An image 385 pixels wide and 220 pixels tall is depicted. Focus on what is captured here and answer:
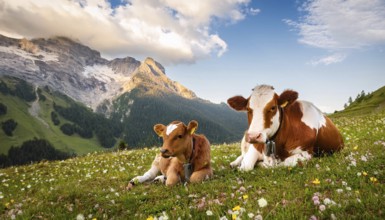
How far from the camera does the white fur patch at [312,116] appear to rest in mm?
9515

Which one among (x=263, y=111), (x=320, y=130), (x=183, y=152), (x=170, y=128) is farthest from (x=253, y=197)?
(x=320, y=130)

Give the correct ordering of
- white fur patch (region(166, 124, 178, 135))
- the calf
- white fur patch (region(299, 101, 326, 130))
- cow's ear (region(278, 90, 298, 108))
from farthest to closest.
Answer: white fur patch (region(299, 101, 326, 130)), white fur patch (region(166, 124, 178, 135)), the calf, cow's ear (region(278, 90, 298, 108))

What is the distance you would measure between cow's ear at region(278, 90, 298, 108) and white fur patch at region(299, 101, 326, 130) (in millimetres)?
1185

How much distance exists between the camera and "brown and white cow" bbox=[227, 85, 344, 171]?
8.34 metres

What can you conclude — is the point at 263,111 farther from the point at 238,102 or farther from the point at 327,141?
the point at 327,141

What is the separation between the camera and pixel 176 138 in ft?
29.8

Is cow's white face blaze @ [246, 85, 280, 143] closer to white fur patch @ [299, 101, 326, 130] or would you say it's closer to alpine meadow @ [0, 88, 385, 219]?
alpine meadow @ [0, 88, 385, 219]

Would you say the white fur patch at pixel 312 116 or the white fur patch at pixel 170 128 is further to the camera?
the white fur patch at pixel 312 116

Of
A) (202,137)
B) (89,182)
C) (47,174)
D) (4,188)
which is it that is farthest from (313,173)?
(47,174)

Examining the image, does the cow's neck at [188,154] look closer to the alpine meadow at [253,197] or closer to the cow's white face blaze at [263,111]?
the alpine meadow at [253,197]

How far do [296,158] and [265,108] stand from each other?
197cm

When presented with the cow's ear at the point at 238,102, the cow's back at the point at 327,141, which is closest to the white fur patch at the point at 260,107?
the cow's ear at the point at 238,102

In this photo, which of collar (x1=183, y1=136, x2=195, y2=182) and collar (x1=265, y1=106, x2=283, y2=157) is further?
collar (x1=183, y1=136, x2=195, y2=182)

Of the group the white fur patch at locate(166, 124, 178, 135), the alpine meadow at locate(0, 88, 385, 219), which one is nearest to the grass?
the alpine meadow at locate(0, 88, 385, 219)
